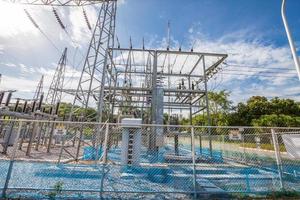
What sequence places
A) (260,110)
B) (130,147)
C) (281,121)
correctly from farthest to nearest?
(260,110) → (281,121) → (130,147)

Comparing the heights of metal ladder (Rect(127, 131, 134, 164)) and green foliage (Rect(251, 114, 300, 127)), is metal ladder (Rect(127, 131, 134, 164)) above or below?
below

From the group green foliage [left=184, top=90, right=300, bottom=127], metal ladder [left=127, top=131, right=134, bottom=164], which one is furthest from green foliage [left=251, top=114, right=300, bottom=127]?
metal ladder [left=127, top=131, right=134, bottom=164]

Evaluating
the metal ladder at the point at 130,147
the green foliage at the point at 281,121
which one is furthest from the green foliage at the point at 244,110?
the metal ladder at the point at 130,147

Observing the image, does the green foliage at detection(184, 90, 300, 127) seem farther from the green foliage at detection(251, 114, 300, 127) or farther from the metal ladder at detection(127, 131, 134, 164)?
the metal ladder at detection(127, 131, 134, 164)

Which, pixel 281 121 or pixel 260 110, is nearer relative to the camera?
pixel 281 121

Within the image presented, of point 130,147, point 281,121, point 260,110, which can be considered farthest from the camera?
point 260,110

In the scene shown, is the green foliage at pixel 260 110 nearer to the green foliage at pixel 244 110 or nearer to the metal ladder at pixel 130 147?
the green foliage at pixel 244 110

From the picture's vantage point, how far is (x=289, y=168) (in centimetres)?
643

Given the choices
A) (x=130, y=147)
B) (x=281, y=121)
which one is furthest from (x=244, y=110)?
(x=130, y=147)

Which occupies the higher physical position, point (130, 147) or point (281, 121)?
point (281, 121)

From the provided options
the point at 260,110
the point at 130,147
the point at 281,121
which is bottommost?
the point at 130,147

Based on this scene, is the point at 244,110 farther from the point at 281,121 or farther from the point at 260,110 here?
the point at 281,121

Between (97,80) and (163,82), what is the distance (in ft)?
18.1

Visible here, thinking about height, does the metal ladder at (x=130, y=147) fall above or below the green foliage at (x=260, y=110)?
below
